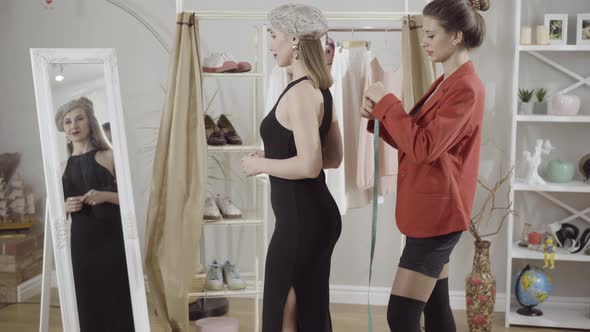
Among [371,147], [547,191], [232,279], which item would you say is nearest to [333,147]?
[371,147]

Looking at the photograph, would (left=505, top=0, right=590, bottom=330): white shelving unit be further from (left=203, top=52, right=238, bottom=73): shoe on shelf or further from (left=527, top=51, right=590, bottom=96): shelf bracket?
(left=203, top=52, right=238, bottom=73): shoe on shelf

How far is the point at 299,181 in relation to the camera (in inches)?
84.0

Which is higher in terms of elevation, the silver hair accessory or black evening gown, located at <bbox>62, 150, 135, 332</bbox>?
the silver hair accessory

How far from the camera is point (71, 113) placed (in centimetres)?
284

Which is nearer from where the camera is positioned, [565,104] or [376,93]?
[376,93]

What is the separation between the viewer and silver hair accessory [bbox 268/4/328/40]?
2084 millimetres

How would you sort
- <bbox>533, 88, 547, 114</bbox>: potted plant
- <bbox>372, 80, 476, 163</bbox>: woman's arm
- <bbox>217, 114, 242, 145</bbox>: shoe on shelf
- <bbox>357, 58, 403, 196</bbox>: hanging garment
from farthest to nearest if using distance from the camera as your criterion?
<bbox>533, 88, 547, 114</bbox>: potted plant, <bbox>217, 114, 242, 145</bbox>: shoe on shelf, <bbox>357, 58, 403, 196</bbox>: hanging garment, <bbox>372, 80, 476, 163</bbox>: woman's arm

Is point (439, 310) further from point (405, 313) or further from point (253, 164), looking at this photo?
point (253, 164)

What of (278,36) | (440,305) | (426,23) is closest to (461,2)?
(426,23)

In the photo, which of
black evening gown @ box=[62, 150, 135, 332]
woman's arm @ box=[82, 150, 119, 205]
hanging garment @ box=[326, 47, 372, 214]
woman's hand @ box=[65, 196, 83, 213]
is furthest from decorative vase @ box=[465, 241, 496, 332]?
woman's hand @ box=[65, 196, 83, 213]

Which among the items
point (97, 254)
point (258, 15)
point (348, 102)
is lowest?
point (97, 254)

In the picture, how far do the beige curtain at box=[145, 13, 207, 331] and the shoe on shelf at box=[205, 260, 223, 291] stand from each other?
0.84 feet

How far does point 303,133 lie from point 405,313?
1.99ft

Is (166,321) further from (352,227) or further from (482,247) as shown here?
(482,247)
